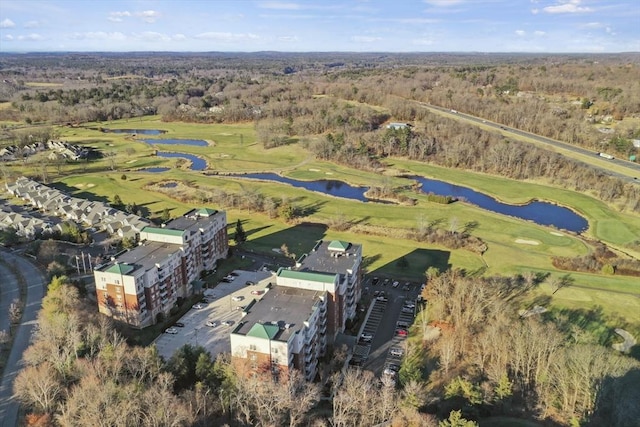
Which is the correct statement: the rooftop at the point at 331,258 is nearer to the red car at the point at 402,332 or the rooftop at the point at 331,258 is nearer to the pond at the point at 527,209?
the red car at the point at 402,332

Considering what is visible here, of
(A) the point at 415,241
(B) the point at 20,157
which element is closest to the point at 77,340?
(A) the point at 415,241

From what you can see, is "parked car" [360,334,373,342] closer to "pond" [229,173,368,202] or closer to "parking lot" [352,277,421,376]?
"parking lot" [352,277,421,376]

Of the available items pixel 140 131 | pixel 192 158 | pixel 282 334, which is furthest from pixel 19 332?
pixel 140 131

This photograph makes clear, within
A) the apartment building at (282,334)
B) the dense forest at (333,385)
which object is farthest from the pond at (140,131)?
the apartment building at (282,334)

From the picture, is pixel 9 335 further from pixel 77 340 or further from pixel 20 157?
pixel 20 157

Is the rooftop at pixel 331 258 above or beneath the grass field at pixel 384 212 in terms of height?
above

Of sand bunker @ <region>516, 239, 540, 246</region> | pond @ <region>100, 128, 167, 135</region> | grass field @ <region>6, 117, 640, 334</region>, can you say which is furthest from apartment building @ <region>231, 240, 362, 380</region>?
pond @ <region>100, 128, 167, 135</region>
